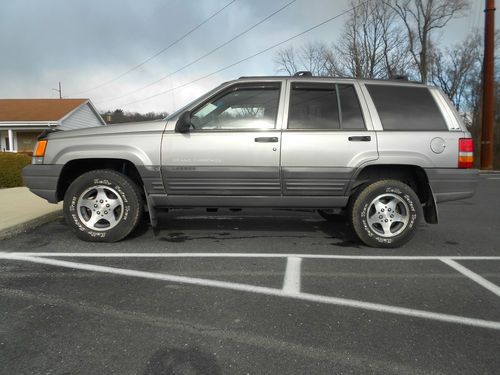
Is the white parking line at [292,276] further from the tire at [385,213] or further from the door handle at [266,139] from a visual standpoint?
the door handle at [266,139]

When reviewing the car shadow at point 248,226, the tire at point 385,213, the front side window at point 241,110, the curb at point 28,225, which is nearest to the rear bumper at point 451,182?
the tire at point 385,213

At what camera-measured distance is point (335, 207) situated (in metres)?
5.04

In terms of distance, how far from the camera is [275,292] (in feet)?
11.6

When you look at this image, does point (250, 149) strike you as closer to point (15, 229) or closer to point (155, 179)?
point (155, 179)

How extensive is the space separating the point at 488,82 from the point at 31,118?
26.5 meters

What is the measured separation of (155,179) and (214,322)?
2317 millimetres

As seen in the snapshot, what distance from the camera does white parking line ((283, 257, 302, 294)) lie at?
3.60m

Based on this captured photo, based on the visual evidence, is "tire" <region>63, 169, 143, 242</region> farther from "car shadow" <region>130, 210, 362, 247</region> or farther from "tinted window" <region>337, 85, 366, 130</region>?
"tinted window" <region>337, 85, 366, 130</region>

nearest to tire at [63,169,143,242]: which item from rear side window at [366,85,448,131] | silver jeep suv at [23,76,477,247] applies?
silver jeep suv at [23,76,477,247]

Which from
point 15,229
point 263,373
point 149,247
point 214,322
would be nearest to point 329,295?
point 214,322

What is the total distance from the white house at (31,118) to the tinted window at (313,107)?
81.1 ft

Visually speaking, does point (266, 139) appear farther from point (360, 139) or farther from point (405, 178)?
point (405, 178)

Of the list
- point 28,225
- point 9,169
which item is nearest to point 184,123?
point 28,225

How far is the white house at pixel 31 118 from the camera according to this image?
26.1 m
